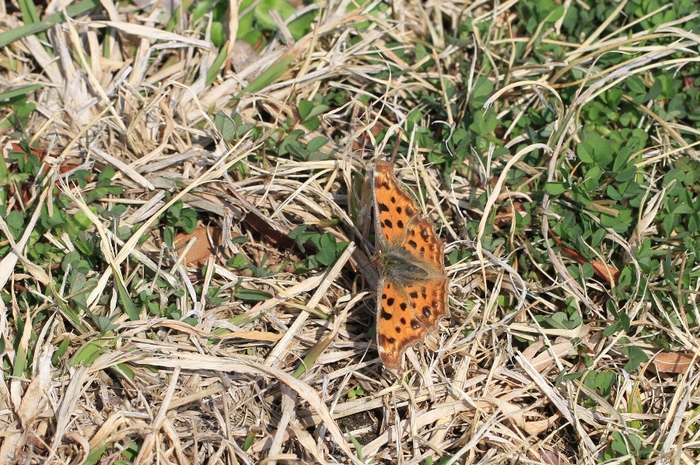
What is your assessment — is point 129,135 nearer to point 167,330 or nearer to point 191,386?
point 167,330

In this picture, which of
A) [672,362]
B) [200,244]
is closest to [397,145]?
[200,244]

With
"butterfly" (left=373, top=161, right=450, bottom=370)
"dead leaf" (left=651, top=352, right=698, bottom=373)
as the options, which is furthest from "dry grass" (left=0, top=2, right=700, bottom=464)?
"butterfly" (left=373, top=161, right=450, bottom=370)

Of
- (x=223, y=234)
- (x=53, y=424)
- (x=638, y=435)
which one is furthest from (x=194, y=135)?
(x=638, y=435)

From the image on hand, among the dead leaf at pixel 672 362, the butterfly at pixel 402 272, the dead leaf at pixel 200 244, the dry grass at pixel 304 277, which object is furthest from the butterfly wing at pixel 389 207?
the dead leaf at pixel 672 362

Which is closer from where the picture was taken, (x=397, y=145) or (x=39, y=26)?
(x=397, y=145)

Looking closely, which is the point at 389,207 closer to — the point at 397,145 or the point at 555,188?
the point at 397,145

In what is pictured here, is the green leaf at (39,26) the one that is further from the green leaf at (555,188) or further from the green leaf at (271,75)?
the green leaf at (555,188)

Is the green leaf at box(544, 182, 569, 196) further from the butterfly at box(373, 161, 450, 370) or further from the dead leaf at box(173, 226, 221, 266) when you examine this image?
the dead leaf at box(173, 226, 221, 266)
